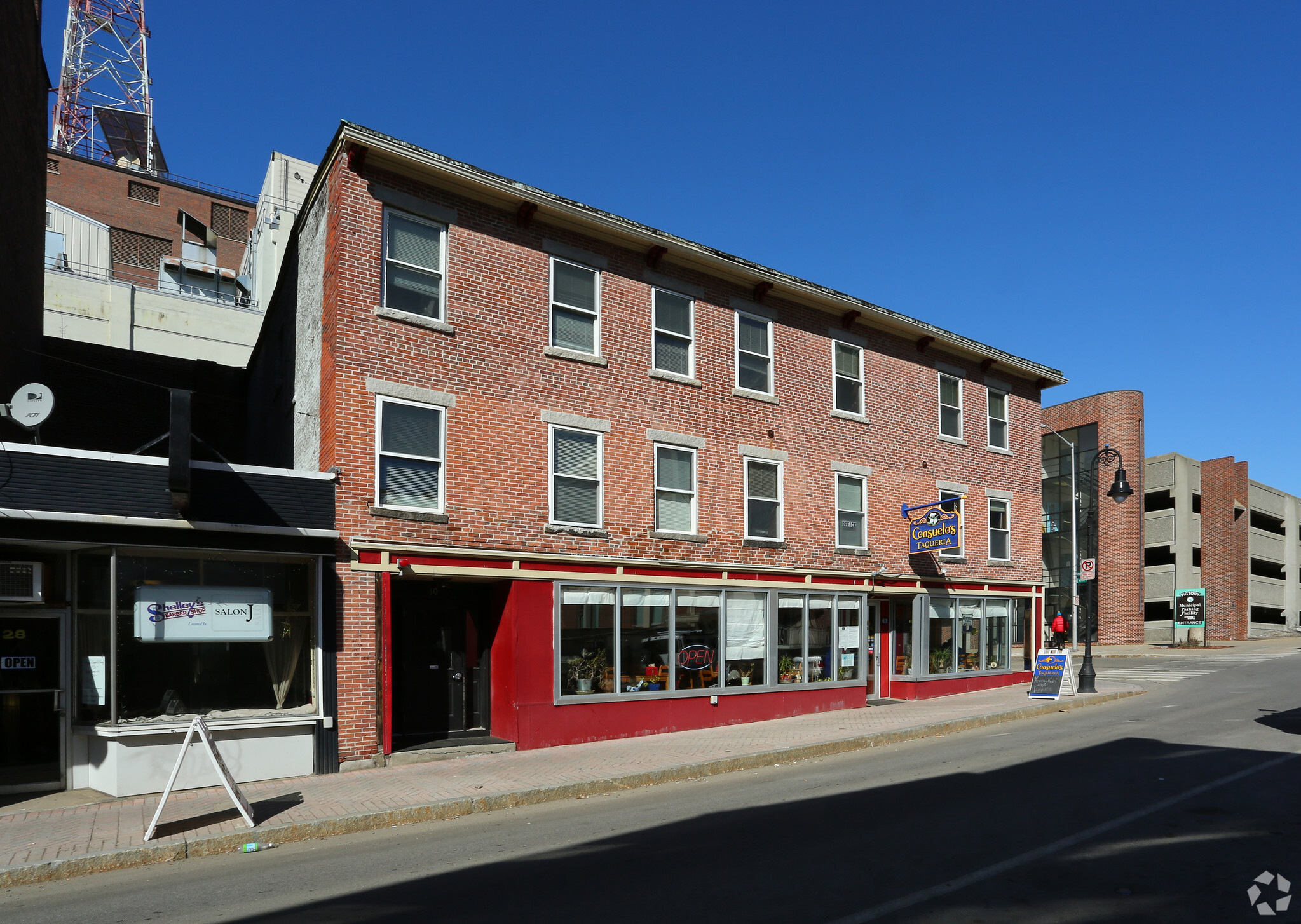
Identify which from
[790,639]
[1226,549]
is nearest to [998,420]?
[790,639]

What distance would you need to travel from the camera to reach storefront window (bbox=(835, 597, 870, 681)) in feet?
67.7

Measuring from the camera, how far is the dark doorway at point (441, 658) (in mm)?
15227

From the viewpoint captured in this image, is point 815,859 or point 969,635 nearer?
point 815,859

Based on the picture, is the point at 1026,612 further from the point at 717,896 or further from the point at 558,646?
the point at 717,896

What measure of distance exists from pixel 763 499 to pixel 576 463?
4.54 m

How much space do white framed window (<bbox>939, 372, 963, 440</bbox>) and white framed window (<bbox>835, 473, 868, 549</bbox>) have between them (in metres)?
3.57

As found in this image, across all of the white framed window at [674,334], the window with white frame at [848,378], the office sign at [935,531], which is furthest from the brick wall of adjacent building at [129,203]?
the office sign at [935,531]

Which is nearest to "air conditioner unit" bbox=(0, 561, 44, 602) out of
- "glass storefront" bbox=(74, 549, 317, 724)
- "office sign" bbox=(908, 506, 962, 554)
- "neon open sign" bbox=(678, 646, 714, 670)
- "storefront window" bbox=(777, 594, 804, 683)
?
"glass storefront" bbox=(74, 549, 317, 724)

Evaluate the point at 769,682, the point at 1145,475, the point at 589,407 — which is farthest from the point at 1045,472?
the point at 589,407

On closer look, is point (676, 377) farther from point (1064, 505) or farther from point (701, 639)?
point (1064, 505)

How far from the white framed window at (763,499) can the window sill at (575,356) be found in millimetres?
3993

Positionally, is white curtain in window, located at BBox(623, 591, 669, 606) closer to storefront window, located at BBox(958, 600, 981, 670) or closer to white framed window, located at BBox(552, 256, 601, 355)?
white framed window, located at BBox(552, 256, 601, 355)

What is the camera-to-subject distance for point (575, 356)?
55.0ft

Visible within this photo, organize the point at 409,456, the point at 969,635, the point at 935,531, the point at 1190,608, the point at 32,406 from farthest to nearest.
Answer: the point at 1190,608 < the point at 969,635 < the point at 935,531 < the point at 409,456 < the point at 32,406
